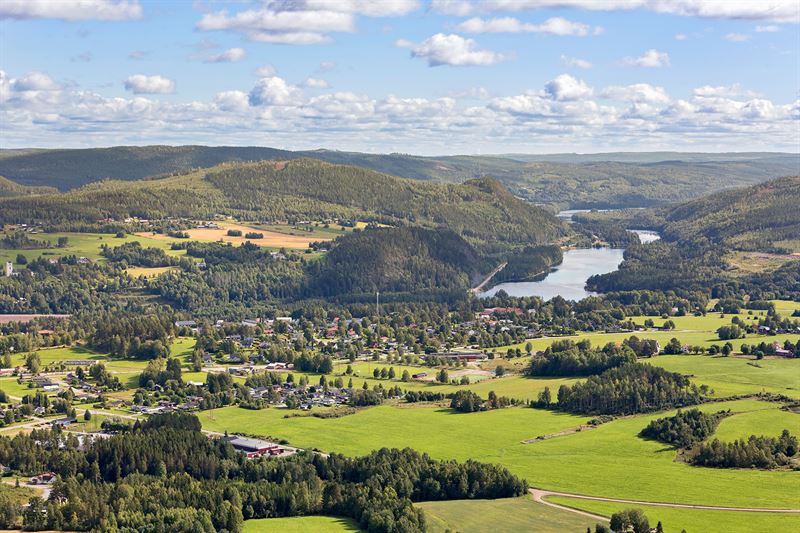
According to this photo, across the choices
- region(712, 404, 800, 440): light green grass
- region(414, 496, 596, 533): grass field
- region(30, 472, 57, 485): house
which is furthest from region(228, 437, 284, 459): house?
region(712, 404, 800, 440): light green grass

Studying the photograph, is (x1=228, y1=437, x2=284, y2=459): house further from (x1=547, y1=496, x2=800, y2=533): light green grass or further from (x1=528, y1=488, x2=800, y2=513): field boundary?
(x1=547, y1=496, x2=800, y2=533): light green grass

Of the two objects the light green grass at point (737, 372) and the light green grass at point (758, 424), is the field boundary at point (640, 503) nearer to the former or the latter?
the light green grass at point (758, 424)

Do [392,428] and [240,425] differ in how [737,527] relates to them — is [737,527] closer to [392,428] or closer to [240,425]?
[392,428]

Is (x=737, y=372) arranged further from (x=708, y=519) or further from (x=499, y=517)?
(x=499, y=517)

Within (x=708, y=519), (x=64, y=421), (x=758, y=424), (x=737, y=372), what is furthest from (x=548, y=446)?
(x=64, y=421)

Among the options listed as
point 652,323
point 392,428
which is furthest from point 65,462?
point 652,323

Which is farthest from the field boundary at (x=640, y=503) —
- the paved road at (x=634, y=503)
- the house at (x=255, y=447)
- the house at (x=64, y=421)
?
the house at (x=64, y=421)

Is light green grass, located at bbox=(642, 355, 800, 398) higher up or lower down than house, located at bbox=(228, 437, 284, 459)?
higher up
